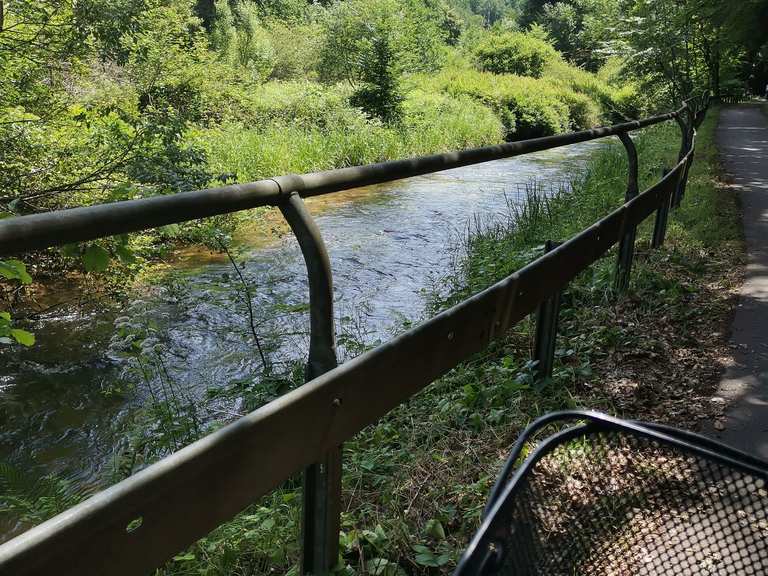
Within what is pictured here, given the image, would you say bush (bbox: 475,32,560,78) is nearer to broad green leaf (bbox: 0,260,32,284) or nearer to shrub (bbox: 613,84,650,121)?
shrub (bbox: 613,84,650,121)

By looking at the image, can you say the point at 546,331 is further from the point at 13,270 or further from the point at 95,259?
the point at 13,270

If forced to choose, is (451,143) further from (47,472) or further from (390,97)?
(47,472)

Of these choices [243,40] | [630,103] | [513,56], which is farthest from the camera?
[243,40]

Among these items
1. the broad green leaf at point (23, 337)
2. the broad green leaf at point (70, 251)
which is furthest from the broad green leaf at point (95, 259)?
the broad green leaf at point (23, 337)

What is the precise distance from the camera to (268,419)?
1.39 metres

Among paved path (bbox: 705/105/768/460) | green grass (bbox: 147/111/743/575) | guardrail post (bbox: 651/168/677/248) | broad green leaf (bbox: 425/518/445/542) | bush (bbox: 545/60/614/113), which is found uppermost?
bush (bbox: 545/60/614/113)

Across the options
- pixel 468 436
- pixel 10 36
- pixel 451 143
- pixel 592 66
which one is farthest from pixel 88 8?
pixel 592 66

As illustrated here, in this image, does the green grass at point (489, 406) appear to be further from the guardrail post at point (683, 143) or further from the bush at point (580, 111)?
the bush at point (580, 111)

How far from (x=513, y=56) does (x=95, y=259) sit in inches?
1565

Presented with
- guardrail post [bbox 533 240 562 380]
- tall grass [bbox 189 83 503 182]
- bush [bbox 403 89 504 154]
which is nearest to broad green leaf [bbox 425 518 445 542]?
guardrail post [bbox 533 240 562 380]

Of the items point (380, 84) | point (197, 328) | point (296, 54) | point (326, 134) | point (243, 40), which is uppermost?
point (243, 40)

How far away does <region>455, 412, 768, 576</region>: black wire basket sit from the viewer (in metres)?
1.09

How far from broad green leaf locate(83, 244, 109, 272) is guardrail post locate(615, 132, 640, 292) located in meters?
3.33

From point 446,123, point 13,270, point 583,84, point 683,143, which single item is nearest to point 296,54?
point 583,84
